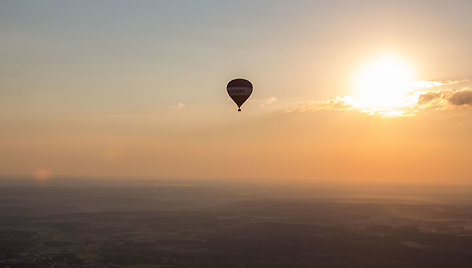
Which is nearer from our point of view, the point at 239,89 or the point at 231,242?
the point at 239,89

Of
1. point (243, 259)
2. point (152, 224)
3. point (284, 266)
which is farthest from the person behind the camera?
point (152, 224)

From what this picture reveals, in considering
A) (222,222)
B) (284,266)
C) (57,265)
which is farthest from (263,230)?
(57,265)

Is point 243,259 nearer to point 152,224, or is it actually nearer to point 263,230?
point 263,230

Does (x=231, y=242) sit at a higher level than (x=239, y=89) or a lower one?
lower

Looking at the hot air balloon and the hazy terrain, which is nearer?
the hot air balloon

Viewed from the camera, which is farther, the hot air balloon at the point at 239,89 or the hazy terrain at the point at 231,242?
the hazy terrain at the point at 231,242

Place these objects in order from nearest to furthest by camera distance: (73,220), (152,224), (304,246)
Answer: (304,246)
(152,224)
(73,220)

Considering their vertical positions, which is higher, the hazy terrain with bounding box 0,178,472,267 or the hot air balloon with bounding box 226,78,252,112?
the hot air balloon with bounding box 226,78,252,112

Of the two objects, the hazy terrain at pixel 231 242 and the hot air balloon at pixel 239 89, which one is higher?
the hot air balloon at pixel 239 89
